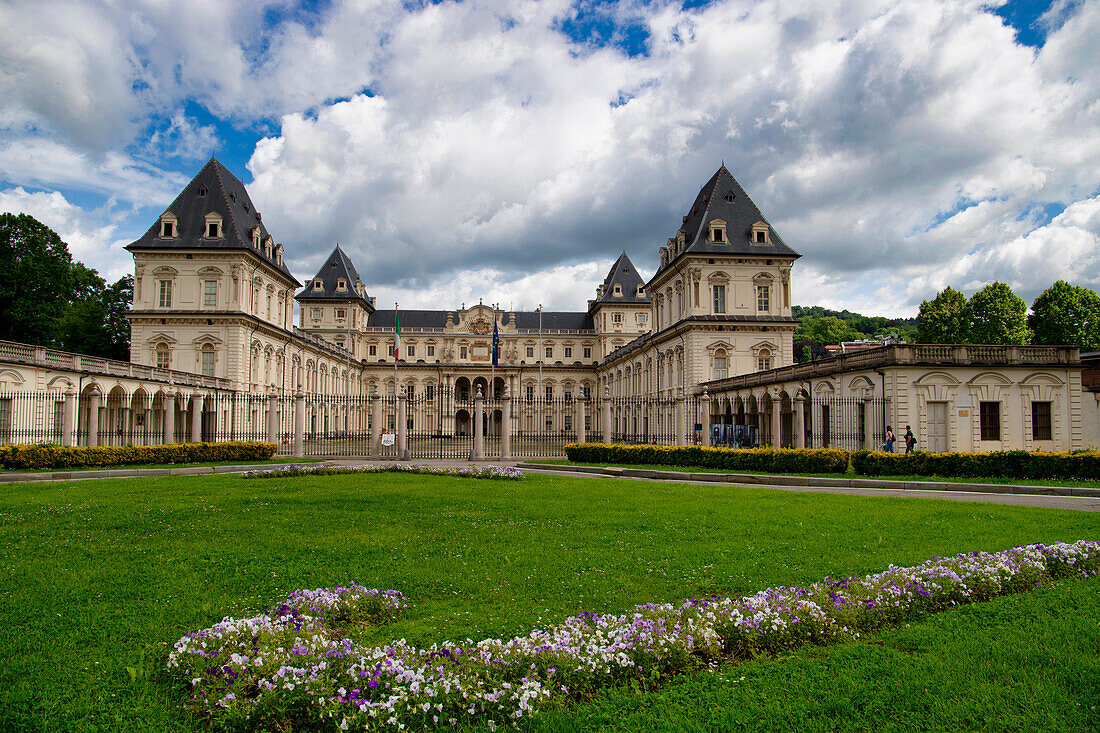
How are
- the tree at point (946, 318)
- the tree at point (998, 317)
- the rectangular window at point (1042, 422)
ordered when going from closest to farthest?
the rectangular window at point (1042, 422), the tree at point (998, 317), the tree at point (946, 318)

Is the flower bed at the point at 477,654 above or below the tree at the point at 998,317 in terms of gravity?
below

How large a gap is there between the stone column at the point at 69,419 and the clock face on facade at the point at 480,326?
60041 mm

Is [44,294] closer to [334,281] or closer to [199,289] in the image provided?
[199,289]

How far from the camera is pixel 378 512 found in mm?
11625

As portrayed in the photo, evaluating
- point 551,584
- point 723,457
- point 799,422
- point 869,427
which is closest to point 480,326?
point 799,422

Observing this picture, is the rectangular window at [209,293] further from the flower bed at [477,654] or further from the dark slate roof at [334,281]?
the flower bed at [477,654]

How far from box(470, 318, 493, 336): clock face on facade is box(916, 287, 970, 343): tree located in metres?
50.3

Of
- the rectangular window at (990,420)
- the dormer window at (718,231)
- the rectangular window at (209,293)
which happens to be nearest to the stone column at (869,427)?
the rectangular window at (990,420)

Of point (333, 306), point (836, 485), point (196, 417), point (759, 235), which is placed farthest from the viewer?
point (333, 306)

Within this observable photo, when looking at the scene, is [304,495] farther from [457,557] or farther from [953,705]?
[953,705]

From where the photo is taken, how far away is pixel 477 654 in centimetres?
466

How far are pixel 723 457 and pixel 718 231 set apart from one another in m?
27.0

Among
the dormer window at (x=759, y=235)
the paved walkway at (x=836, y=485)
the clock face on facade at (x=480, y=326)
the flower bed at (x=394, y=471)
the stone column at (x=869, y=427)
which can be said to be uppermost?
the dormer window at (x=759, y=235)

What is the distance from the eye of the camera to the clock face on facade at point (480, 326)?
8538 cm
